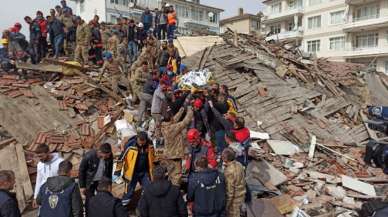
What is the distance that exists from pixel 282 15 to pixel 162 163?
151 ft

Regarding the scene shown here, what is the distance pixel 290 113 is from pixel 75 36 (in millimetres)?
9237

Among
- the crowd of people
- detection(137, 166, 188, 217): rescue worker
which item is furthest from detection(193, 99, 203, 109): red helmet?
detection(137, 166, 188, 217): rescue worker

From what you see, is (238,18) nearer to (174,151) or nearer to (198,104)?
(198,104)

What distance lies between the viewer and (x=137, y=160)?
6.11 metres

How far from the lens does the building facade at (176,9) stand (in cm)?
4405

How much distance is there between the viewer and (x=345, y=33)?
4091 centimetres

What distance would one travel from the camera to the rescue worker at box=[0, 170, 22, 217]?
157 inches

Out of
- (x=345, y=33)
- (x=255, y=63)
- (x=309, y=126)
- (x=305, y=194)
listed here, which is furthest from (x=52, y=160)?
(x=345, y=33)

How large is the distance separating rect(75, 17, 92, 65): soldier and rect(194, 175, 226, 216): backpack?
34.0ft

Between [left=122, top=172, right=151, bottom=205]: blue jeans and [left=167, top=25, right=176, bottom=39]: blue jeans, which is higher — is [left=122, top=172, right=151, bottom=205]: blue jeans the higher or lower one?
the lower one

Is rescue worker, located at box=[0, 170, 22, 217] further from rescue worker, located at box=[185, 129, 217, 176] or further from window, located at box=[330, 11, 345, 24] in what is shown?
window, located at box=[330, 11, 345, 24]

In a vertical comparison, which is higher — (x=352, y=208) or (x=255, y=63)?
(x=255, y=63)

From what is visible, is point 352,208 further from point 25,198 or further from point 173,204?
point 25,198

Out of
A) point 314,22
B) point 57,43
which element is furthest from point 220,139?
point 314,22
